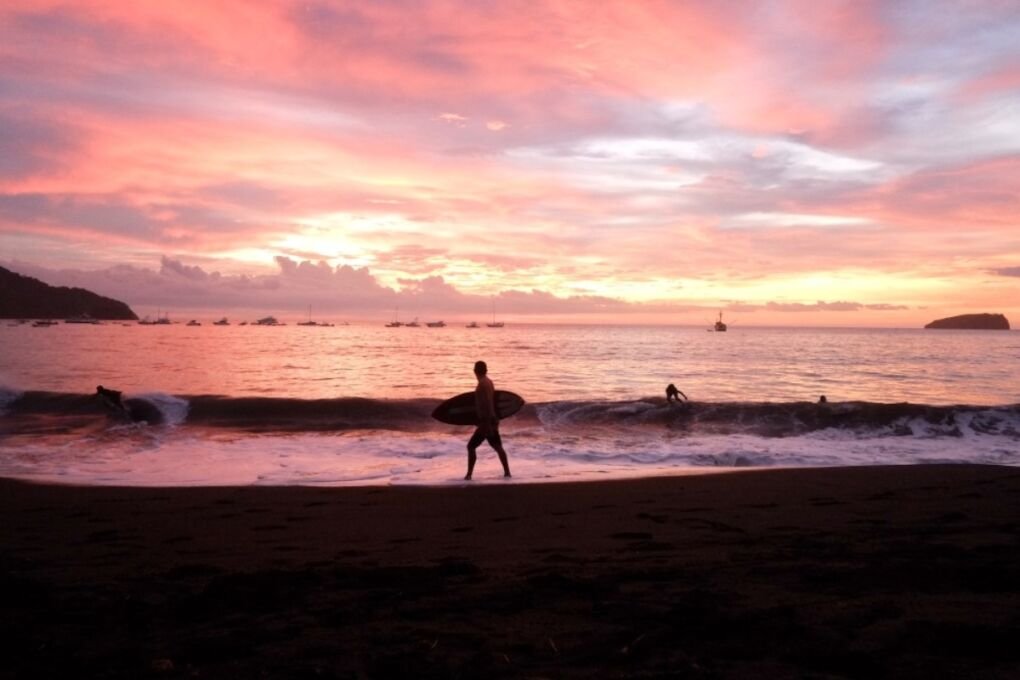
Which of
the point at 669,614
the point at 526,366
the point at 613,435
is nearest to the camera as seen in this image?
the point at 669,614

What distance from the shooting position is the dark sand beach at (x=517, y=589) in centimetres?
383

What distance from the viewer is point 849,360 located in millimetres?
56188

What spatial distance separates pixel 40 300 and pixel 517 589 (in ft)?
606

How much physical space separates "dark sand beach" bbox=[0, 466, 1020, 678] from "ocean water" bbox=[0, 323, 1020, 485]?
412 cm

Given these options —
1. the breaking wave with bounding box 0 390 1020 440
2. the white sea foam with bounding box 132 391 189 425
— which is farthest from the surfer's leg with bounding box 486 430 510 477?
the white sea foam with bounding box 132 391 189 425

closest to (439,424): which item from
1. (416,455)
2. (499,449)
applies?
(416,455)

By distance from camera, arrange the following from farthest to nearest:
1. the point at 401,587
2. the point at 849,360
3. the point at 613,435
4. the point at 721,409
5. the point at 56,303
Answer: the point at 56,303 < the point at 849,360 < the point at 721,409 < the point at 613,435 < the point at 401,587

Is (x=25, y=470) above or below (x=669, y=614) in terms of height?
below

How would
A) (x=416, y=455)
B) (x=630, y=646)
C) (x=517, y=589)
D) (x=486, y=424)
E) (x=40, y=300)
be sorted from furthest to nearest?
1. (x=40, y=300)
2. (x=416, y=455)
3. (x=486, y=424)
4. (x=517, y=589)
5. (x=630, y=646)

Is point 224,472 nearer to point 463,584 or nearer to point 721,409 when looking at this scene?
point 463,584

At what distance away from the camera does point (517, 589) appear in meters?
5.20

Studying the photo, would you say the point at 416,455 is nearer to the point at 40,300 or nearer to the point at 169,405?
the point at 169,405

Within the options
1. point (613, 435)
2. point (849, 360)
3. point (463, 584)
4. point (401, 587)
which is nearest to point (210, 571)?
point (401, 587)

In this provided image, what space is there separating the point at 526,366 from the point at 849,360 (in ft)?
89.5
